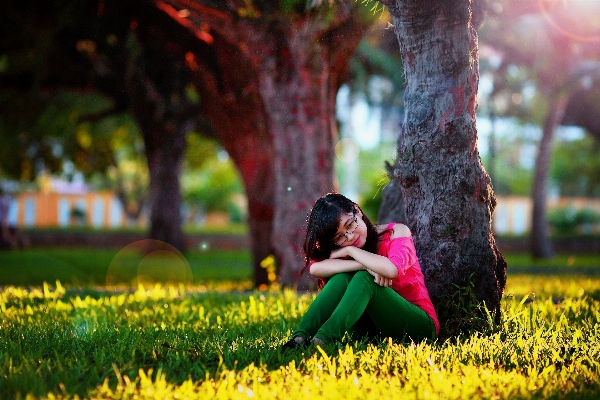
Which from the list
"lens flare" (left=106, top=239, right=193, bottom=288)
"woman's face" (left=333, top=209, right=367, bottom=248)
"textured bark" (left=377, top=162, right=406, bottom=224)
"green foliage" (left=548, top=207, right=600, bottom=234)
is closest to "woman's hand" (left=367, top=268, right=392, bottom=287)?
"woman's face" (left=333, top=209, right=367, bottom=248)

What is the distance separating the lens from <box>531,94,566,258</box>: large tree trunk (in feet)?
60.0

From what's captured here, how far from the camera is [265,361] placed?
381 centimetres

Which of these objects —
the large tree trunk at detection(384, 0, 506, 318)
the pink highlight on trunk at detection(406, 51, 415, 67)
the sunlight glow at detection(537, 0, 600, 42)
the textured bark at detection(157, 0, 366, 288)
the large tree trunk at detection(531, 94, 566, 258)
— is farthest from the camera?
the large tree trunk at detection(531, 94, 566, 258)

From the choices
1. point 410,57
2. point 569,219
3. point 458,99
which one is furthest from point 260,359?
point 569,219

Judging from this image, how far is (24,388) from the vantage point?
10.4ft

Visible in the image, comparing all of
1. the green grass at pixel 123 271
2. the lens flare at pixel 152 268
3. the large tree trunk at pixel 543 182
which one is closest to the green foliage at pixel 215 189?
the lens flare at pixel 152 268

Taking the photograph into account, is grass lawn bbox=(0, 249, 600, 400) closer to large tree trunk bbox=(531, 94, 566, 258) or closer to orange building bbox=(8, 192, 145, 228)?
large tree trunk bbox=(531, 94, 566, 258)

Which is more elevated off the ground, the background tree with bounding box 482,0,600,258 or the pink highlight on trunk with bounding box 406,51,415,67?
the background tree with bounding box 482,0,600,258

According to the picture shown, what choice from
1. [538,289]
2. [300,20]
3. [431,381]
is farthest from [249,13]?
[431,381]

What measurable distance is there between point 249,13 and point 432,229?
4396mm

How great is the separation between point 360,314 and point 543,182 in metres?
16.2

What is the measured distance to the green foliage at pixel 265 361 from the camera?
3213mm

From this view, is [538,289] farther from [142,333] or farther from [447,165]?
[142,333]

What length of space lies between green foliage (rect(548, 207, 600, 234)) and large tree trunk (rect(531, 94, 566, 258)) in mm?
11836
